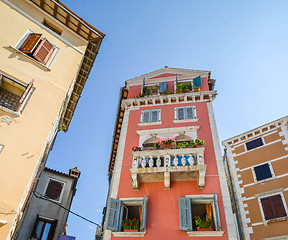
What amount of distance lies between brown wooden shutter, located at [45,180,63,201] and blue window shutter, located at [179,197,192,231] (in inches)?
469

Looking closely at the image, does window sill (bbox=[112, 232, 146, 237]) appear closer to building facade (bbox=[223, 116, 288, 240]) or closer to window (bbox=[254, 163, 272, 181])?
building facade (bbox=[223, 116, 288, 240])

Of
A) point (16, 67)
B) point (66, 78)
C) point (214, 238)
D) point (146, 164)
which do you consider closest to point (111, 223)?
point (146, 164)

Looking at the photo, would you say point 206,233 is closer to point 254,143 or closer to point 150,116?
point 150,116

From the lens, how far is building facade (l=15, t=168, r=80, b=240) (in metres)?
16.9

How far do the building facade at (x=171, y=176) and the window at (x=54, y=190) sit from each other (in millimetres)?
7450

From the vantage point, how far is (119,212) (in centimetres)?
1242

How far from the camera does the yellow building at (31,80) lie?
31.7 ft

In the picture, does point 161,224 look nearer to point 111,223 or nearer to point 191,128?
point 111,223

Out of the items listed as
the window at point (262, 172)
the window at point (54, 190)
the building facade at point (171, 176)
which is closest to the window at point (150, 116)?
the building facade at point (171, 176)

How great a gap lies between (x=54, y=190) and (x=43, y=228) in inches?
121

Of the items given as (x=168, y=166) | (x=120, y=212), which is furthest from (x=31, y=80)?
(x=168, y=166)

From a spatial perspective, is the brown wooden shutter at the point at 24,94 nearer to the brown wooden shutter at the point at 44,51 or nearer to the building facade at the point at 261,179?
the brown wooden shutter at the point at 44,51

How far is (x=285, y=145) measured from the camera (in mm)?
20391

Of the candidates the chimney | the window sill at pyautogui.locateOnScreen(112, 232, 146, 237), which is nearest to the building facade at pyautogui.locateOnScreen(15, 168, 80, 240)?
the chimney
